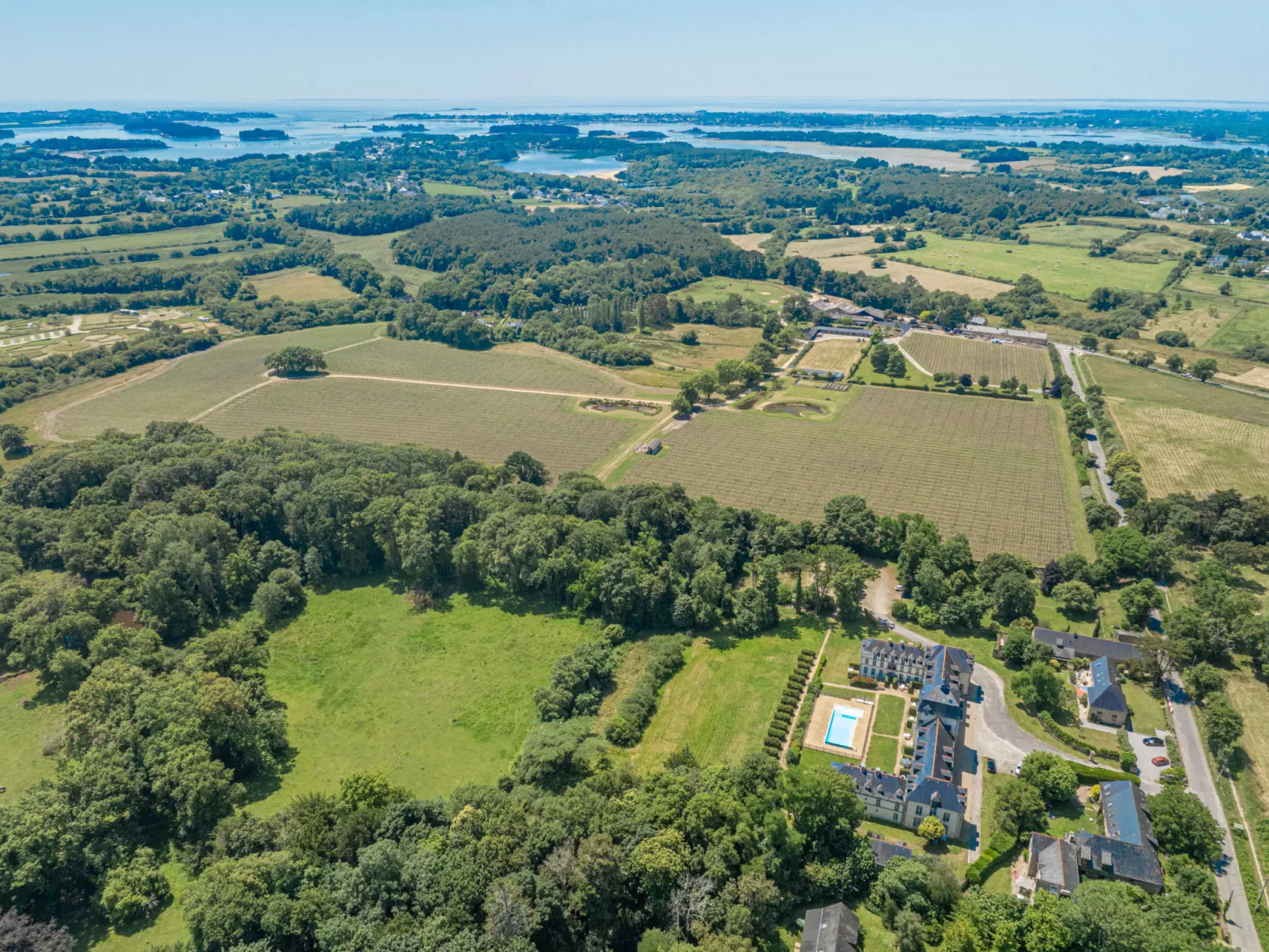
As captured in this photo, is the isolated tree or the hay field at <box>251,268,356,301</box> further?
the hay field at <box>251,268,356,301</box>

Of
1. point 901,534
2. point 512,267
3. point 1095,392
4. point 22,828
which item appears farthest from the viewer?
point 512,267

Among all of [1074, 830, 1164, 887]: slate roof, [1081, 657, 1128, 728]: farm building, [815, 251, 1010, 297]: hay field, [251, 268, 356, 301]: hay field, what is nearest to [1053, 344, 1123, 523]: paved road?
[1081, 657, 1128, 728]: farm building

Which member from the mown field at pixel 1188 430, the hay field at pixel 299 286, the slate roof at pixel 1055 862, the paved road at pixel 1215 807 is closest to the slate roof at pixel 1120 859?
the slate roof at pixel 1055 862

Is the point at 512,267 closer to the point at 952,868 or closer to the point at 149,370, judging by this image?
the point at 149,370

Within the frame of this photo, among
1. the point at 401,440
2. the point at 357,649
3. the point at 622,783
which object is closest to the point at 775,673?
the point at 622,783

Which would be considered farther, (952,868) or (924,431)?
(924,431)

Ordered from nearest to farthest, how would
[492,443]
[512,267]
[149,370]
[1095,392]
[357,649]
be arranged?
[357,649], [492,443], [1095,392], [149,370], [512,267]

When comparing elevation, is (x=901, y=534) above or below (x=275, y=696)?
above

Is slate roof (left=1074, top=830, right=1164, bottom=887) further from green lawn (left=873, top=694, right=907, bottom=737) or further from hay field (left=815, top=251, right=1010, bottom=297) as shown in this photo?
hay field (left=815, top=251, right=1010, bottom=297)
